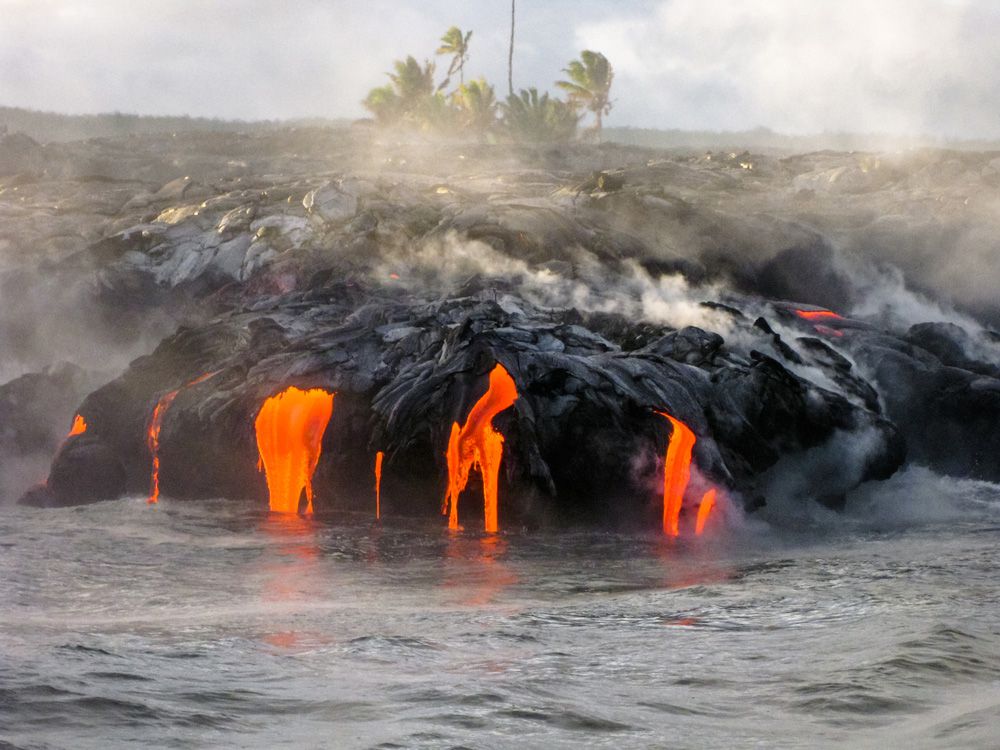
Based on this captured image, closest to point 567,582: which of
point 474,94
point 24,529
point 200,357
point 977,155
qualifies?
point 24,529

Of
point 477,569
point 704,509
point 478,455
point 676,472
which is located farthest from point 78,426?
point 704,509

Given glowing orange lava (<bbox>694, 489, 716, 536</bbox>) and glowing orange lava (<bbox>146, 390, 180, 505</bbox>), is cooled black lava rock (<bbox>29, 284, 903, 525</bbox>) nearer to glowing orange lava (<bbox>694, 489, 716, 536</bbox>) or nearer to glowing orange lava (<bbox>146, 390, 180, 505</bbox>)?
glowing orange lava (<bbox>146, 390, 180, 505</bbox>)

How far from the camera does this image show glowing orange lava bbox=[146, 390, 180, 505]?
20.3 meters

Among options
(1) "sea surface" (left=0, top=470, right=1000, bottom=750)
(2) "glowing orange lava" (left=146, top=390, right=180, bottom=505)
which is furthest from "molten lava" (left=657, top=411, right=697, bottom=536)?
(2) "glowing orange lava" (left=146, top=390, right=180, bottom=505)

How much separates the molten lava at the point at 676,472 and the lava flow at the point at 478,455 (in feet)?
7.29

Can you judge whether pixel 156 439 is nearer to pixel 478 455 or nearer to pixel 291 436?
pixel 291 436

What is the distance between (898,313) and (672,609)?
54.9 ft

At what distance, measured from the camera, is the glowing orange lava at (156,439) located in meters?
20.3

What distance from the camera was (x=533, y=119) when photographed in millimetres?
59938

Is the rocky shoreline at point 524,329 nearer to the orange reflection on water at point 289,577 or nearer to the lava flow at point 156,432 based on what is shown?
the lava flow at point 156,432


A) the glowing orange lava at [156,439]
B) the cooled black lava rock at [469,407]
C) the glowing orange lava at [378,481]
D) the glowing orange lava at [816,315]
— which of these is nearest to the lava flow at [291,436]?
the cooled black lava rock at [469,407]

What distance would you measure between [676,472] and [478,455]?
2.67 m

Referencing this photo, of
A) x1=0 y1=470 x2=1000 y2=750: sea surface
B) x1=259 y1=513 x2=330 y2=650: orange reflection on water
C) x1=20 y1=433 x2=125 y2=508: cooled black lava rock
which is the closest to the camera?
x1=0 y1=470 x2=1000 y2=750: sea surface

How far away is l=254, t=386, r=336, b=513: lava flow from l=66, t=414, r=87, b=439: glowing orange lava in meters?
4.01
